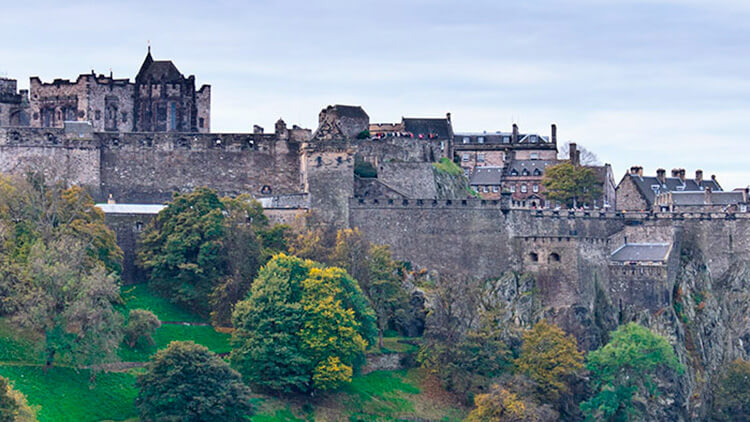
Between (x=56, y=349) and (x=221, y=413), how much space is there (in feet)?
26.0

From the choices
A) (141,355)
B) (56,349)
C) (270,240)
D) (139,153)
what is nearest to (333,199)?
(270,240)

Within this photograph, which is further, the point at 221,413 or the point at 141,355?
the point at 141,355

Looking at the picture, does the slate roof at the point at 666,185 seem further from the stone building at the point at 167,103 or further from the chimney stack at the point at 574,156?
the stone building at the point at 167,103

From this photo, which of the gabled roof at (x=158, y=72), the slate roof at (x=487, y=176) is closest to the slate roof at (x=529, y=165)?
the slate roof at (x=487, y=176)

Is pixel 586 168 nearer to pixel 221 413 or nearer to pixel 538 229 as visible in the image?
pixel 538 229

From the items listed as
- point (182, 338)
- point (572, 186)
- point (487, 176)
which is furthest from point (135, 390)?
point (487, 176)

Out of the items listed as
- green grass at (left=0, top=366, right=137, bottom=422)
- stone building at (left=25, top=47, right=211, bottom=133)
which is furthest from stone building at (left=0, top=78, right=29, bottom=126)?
green grass at (left=0, top=366, right=137, bottom=422)

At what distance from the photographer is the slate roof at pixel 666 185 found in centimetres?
9646

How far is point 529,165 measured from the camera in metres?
100

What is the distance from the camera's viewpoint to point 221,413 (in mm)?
57906

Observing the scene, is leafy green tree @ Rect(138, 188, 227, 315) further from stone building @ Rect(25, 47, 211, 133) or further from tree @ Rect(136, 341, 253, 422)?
stone building @ Rect(25, 47, 211, 133)

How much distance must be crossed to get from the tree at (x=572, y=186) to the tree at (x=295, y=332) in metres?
30.5

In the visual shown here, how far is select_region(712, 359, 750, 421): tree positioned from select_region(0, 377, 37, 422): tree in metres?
42.6

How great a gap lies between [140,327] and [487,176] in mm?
41295
